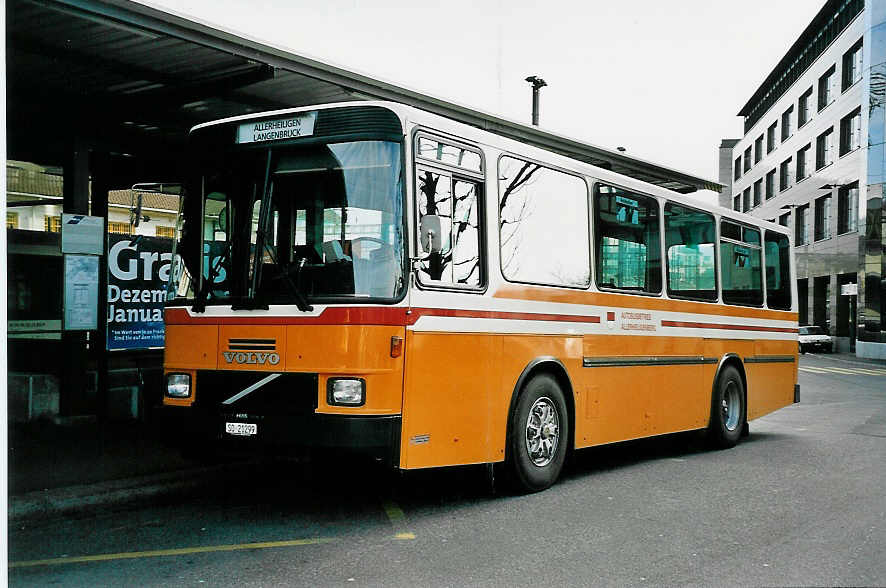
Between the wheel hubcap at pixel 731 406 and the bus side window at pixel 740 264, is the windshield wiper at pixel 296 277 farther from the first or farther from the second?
the wheel hubcap at pixel 731 406

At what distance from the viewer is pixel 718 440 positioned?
459 inches

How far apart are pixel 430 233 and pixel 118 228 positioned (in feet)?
20.8

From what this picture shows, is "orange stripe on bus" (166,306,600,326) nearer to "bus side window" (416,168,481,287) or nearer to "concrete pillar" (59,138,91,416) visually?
"bus side window" (416,168,481,287)

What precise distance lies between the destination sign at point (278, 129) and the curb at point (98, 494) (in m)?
3.05

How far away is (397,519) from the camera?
712cm

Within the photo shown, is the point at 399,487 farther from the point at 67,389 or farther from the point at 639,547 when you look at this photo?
the point at 67,389

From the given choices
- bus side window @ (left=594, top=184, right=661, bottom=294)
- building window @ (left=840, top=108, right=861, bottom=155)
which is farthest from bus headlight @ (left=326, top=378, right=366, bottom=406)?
building window @ (left=840, top=108, right=861, bottom=155)

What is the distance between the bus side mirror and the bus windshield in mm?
162

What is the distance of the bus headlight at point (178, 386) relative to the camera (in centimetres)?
737

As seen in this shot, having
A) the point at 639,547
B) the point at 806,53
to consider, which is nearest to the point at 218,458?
the point at 639,547

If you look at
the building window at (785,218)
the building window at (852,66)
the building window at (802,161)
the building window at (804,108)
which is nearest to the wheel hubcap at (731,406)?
the building window at (852,66)

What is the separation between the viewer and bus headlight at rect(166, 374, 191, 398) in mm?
7370

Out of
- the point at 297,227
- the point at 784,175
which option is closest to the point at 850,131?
the point at 784,175

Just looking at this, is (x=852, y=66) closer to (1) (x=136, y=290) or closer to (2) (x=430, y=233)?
(1) (x=136, y=290)
